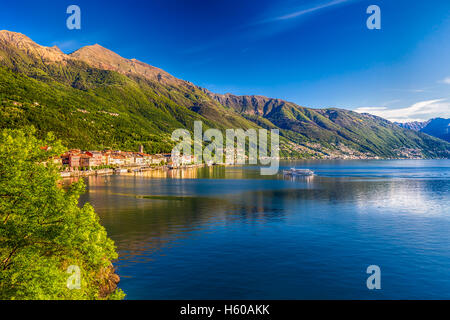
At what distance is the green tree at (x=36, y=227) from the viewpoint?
2261 centimetres

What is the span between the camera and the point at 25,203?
26.2 meters

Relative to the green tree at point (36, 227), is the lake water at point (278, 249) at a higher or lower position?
lower

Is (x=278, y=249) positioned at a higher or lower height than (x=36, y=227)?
lower

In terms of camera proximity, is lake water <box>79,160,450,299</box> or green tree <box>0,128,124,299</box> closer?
green tree <box>0,128,124,299</box>

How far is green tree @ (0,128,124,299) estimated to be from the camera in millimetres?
22609

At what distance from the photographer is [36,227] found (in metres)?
25.2

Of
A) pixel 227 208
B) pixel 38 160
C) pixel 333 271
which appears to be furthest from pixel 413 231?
pixel 38 160

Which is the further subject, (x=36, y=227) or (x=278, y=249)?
(x=278, y=249)

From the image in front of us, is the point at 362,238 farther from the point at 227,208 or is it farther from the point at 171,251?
the point at 227,208

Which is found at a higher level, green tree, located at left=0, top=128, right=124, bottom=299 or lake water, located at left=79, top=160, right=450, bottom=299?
green tree, located at left=0, top=128, right=124, bottom=299

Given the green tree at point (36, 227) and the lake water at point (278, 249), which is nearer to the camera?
the green tree at point (36, 227)
